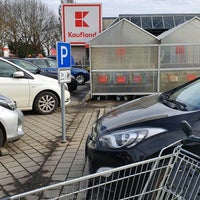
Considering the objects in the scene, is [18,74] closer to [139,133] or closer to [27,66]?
[27,66]

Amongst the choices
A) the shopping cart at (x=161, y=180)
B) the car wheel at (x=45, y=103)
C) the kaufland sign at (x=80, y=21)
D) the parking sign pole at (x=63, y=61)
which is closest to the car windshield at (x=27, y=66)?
the car wheel at (x=45, y=103)

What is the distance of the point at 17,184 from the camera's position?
3.58m

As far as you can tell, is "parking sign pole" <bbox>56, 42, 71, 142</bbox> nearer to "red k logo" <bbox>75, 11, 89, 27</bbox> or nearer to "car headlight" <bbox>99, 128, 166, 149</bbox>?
"car headlight" <bbox>99, 128, 166, 149</bbox>

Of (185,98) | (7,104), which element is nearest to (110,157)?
(185,98)

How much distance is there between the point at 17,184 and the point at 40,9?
139 ft

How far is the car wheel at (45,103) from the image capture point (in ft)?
25.5

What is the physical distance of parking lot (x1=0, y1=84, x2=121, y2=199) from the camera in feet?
12.0

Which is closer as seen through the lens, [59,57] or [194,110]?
[194,110]

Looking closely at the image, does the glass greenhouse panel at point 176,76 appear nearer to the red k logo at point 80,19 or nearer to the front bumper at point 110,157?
the red k logo at point 80,19

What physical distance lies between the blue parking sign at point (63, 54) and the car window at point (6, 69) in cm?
284

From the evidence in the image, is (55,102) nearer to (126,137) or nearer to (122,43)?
(122,43)

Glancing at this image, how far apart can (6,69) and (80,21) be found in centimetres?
570

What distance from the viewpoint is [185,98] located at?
3.34 m

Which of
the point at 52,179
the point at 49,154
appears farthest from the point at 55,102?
the point at 52,179
